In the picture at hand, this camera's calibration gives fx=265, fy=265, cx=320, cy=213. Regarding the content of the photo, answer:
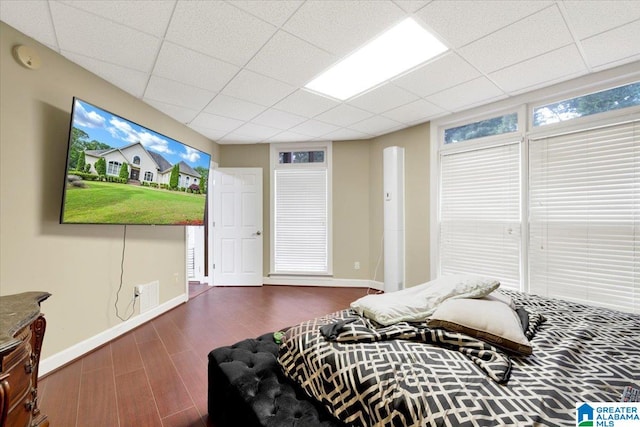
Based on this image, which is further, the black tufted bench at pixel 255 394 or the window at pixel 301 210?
the window at pixel 301 210

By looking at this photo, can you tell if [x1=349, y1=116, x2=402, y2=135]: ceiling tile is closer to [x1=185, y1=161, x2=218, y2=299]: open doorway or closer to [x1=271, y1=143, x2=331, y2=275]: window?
[x1=271, y1=143, x2=331, y2=275]: window

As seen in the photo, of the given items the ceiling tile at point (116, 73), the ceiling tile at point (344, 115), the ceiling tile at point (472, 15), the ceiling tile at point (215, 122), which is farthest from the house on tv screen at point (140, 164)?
the ceiling tile at point (472, 15)

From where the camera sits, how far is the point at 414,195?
4.02 metres

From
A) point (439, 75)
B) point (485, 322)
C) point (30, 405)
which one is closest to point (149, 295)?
point (30, 405)

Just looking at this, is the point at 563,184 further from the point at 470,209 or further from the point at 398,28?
the point at 398,28

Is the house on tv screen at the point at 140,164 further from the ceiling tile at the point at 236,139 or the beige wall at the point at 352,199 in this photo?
the beige wall at the point at 352,199

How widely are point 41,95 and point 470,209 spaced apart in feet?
14.7

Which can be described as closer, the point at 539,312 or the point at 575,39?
the point at 539,312

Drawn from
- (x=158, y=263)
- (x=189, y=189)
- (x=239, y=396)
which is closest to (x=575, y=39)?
(x=239, y=396)

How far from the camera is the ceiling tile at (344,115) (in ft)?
11.0

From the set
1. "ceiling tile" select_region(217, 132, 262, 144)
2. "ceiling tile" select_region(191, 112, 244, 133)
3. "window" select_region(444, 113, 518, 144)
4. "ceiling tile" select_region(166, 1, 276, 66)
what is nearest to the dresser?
"ceiling tile" select_region(166, 1, 276, 66)

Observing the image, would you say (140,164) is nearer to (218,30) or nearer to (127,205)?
(127,205)

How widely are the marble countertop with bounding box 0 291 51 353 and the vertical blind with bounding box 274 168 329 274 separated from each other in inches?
136

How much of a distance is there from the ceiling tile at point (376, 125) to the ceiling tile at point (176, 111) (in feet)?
7.32
